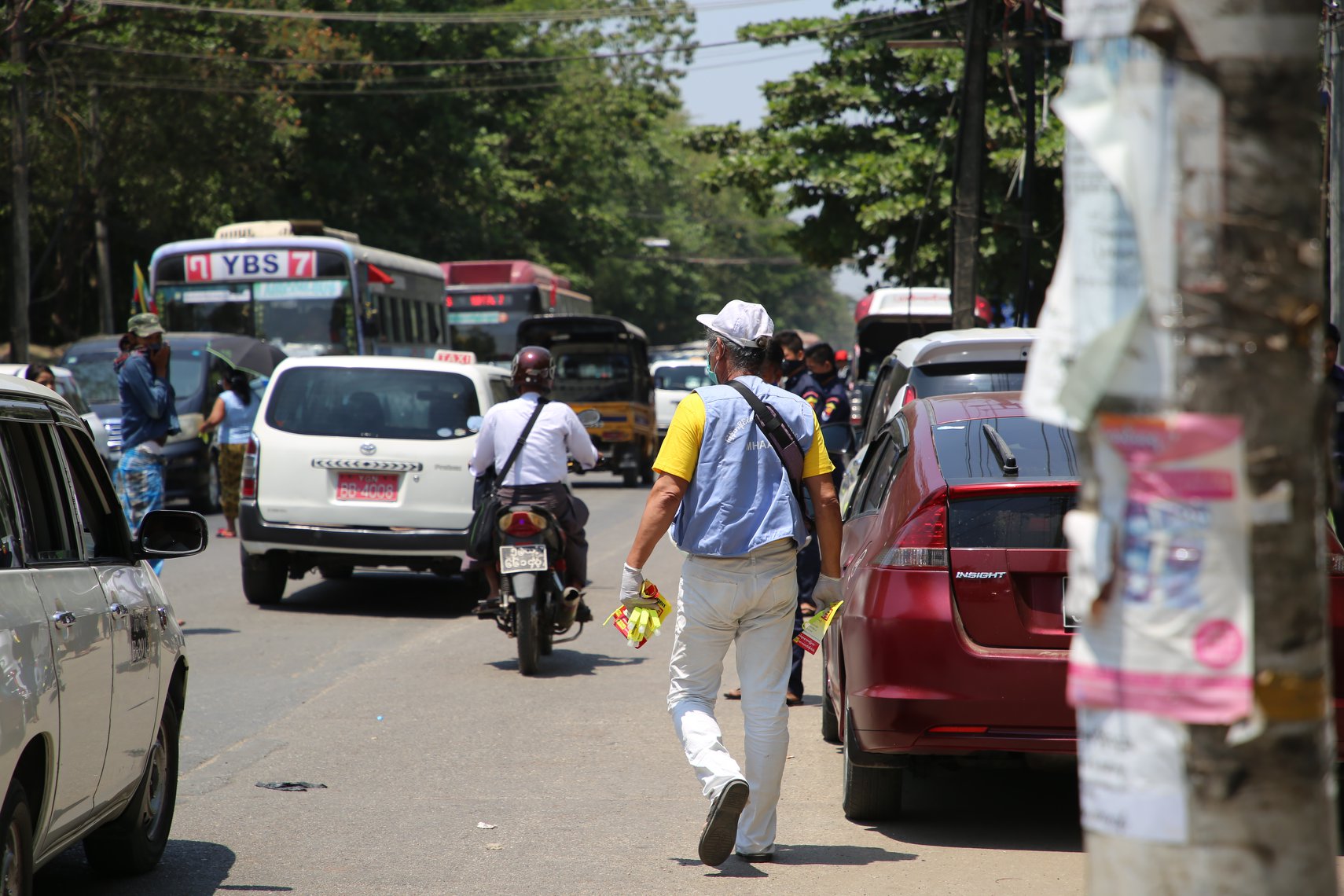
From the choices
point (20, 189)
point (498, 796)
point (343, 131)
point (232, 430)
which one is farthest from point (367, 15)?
point (498, 796)

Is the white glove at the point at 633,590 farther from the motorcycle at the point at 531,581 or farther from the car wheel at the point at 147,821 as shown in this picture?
the motorcycle at the point at 531,581

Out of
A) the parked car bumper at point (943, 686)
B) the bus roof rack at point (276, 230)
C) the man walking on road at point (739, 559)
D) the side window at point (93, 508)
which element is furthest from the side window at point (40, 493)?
the bus roof rack at point (276, 230)

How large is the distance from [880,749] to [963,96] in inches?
564

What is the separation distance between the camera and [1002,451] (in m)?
5.60

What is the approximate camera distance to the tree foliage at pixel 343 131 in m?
29.8

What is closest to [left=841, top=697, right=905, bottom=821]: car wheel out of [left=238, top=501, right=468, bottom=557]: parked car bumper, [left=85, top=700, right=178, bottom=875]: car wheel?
[left=85, top=700, right=178, bottom=875]: car wheel

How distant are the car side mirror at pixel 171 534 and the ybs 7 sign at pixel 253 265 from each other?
57.9 feet

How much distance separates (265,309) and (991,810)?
17956mm

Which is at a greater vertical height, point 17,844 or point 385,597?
point 17,844

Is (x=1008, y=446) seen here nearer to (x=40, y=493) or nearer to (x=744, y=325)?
(x=744, y=325)

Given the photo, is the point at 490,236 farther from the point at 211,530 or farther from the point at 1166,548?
the point at 1166,548

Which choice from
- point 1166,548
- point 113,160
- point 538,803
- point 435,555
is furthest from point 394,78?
point 1166,548

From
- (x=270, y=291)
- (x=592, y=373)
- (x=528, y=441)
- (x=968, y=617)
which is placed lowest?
(x=592, y=373)

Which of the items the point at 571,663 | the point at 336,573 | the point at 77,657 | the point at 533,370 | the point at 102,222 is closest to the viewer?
the point at 77,657
